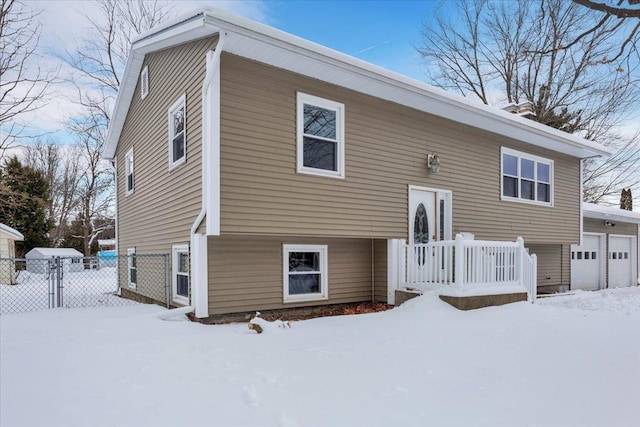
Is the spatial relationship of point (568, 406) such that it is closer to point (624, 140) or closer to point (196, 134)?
point (196, 134)

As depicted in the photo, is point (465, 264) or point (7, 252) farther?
point (7, 252)

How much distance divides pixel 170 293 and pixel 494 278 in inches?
244

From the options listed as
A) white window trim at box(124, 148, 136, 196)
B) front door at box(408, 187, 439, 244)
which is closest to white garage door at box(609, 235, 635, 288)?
front door at box(408, 187, 439, 244)

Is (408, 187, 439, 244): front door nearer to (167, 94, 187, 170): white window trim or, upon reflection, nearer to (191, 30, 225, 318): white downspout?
(191, 30, 225, 318): white downspout

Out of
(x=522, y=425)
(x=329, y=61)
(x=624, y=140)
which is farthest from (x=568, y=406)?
(x=624, y=140)

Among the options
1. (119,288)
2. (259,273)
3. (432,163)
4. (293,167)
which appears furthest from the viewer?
(119,288)

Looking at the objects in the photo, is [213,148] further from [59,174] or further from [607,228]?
[59,174]

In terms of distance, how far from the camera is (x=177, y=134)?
7535mm

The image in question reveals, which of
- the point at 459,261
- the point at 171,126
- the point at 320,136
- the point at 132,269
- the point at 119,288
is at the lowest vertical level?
the point at 119,288

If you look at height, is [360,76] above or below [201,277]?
above

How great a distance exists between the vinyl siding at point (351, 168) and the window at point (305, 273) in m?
0.71

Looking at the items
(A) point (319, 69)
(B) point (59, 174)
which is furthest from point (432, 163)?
(B) point (59, 174)

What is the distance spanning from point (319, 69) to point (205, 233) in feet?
10.8

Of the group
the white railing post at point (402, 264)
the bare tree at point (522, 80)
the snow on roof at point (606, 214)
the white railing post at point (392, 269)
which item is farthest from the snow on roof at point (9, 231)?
the snow on roof at point (606, 214)
